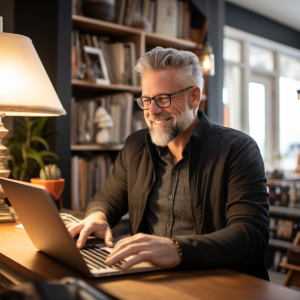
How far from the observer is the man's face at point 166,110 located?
1.48 m

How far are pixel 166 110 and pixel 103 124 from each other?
46.2 inches

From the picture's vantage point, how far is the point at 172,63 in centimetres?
147

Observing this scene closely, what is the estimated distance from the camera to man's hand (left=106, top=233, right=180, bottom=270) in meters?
0.85

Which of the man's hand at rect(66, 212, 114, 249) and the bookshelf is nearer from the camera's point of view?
the man's hand at rect(66, 212, 114, 249)

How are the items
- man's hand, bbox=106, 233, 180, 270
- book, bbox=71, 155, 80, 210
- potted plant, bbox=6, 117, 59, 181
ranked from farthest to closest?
book, bbox=71, 155, 80, 210 → potted plant, bbox=6, 117, 59, 181 → man's hand, bbox=106, 233, 180, 270

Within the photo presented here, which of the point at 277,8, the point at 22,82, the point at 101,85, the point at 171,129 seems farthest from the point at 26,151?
the point at 277,8

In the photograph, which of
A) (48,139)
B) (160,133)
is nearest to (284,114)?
(48,139)

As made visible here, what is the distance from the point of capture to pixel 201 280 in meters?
0.83

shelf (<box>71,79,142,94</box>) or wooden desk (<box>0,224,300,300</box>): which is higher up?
shelf (<box>71,79,142,94</box>)

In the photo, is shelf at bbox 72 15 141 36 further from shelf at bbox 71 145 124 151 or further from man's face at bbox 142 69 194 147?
man's face at bbox 142 69 194 147

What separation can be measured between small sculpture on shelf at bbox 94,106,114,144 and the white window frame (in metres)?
2.86

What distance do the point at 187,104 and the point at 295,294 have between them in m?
0.94

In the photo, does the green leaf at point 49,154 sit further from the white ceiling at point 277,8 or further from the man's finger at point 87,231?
the white ceiling at point 277,8

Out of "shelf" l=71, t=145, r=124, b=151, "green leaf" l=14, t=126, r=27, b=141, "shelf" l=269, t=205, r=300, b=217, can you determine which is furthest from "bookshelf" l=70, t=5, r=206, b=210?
"shelf" l=269, t=205, r=300, b=217
